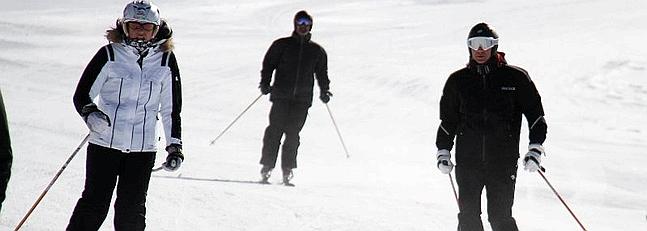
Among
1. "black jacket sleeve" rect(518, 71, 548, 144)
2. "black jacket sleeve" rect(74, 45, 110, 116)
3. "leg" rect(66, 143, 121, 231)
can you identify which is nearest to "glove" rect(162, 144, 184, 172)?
"leg" rect(66, 143, 121, 231)

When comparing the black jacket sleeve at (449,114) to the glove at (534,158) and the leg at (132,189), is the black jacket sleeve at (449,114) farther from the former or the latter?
the leg at (132,189)

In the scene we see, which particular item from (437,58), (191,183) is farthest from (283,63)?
(437,58)

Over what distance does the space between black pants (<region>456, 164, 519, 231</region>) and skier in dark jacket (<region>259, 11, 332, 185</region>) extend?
10.7ft

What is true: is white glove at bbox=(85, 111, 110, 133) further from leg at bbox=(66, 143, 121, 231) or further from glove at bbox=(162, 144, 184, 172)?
glove at bbox=(162, 144, 184, 172)

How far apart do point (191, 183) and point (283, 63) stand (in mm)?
1729

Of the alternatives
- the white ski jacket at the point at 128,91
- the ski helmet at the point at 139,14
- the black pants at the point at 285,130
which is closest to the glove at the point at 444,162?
the white ski jacket at the point at 128,91

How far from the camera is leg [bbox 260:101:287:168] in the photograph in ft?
27.5

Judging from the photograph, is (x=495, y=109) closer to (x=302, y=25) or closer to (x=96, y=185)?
(x=96, y=185)

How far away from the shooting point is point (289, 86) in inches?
326

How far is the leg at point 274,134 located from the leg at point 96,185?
405 cm

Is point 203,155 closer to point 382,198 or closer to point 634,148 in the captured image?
point 382,198

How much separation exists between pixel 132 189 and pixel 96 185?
0.19 meters

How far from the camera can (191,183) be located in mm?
7262

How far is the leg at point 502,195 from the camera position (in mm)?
5121
